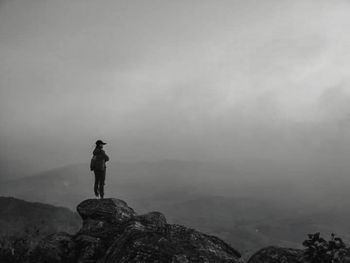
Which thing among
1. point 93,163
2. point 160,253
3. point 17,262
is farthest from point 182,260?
point 93,163

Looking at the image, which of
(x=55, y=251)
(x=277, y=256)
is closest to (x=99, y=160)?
(x=55, y=251)

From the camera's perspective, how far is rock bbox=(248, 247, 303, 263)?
14.7 m

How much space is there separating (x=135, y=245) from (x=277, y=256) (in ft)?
17.5

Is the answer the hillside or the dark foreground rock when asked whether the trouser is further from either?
the dark foreground rock

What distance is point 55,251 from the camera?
20.5 meters

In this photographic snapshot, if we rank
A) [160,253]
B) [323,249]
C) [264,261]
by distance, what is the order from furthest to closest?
[264,261] → [160,253] → [323,249]

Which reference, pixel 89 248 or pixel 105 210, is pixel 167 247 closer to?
pixel 89 248

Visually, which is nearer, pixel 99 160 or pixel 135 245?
pixel 135 245

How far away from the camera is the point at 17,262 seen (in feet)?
69.7

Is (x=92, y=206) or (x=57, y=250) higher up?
(x=92, y=206)

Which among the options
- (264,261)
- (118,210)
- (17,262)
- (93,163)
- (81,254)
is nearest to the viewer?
(264,261)

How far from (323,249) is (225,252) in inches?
162

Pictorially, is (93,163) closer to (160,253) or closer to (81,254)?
(81,254)

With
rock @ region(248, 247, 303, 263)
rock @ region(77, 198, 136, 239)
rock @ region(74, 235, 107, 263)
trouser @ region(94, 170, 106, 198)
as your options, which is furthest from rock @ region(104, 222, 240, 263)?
trouser @ region(94, 170, 106, 198)
